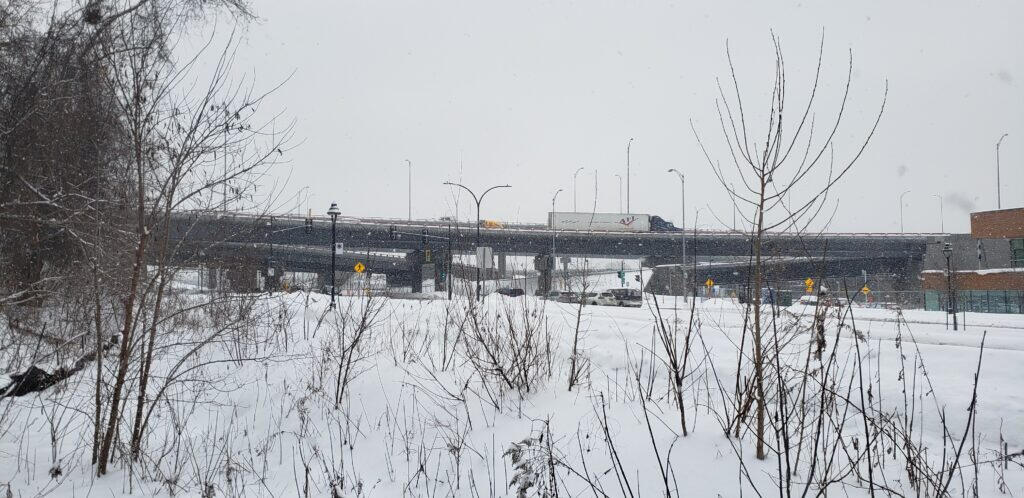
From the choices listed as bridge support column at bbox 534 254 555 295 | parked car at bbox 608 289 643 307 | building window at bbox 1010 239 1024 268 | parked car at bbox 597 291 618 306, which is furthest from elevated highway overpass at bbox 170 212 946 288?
bridge support column at bbox 534 254 555 295

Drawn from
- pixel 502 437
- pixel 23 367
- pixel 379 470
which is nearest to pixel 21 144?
pixel 23 367

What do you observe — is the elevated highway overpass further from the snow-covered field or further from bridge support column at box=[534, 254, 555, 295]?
the snow-covered field

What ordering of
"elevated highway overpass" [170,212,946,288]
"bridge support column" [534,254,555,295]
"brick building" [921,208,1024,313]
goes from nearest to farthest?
"bridge support column" [534,254,555,295], "brick building" [921,208,1024,313], "elevated highway overpass" [170,212,946,288]

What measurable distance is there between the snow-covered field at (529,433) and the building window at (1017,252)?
116 feet

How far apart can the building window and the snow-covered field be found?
116 feet

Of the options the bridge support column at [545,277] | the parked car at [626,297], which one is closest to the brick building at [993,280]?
the parked car at [626,297]

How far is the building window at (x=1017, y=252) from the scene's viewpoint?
118ft

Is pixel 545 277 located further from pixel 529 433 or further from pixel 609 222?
pixel 609 222

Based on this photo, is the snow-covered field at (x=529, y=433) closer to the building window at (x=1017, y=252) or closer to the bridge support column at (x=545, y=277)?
the bridge support column at (x=545, y=277)

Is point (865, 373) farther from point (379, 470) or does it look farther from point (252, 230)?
point (252, 230)

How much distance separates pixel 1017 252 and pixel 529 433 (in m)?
43.2

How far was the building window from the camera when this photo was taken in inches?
1415

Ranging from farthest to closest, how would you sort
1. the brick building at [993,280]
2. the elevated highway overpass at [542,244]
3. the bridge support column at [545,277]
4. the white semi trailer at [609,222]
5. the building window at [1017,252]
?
the white semi trailer at [609,222] < the elevated highway overpass at [542,244] < the building window at [1017,252] < the brick building at [993,280] < the bridge support column at [545,277]

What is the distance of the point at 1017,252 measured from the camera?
119 feet
